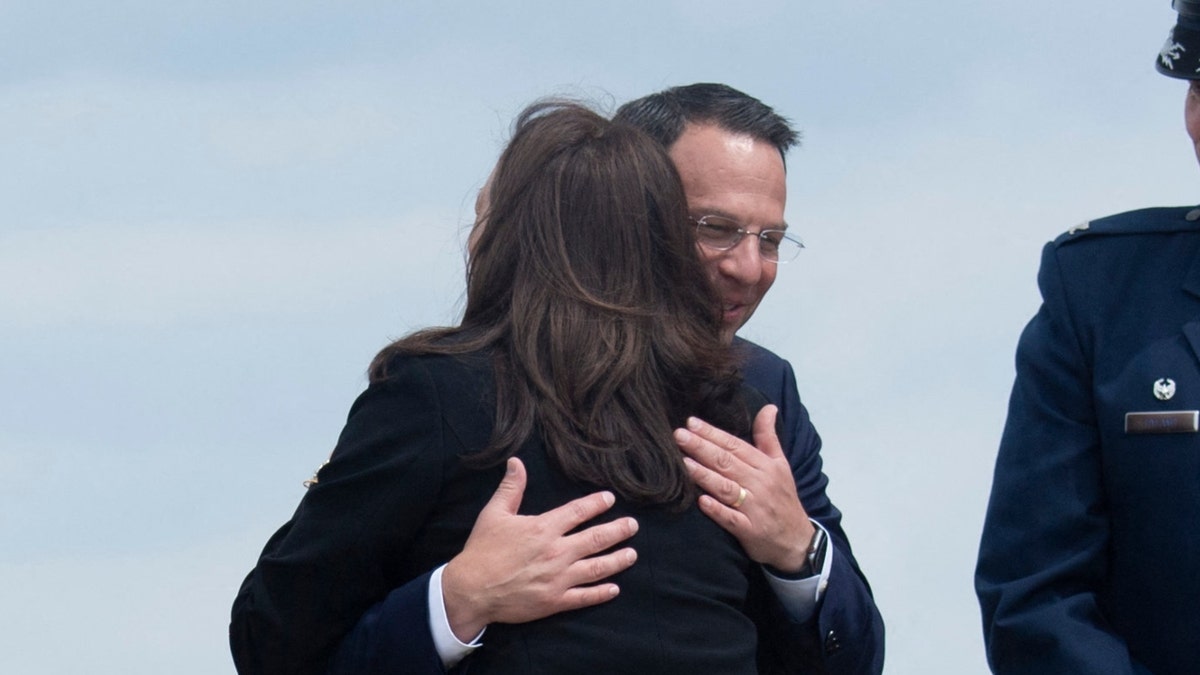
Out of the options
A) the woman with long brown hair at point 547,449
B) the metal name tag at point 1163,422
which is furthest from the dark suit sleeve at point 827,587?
the metal name tag at point 1163,422

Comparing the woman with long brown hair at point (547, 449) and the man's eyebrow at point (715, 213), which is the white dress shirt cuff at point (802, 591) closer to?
the woman with long brown hair at point (547, 449)

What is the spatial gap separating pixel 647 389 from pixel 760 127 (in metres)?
1.93

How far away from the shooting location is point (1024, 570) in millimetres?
3625

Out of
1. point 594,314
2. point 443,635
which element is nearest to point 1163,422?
point 594,314

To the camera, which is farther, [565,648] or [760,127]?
[760,127]

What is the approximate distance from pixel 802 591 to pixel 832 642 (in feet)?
0.54

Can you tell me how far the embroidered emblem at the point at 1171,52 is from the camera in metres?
3.65

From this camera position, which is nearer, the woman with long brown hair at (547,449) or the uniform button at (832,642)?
the woman with long brown hair at (547,449)

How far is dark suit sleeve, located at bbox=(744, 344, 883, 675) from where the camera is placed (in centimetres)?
400

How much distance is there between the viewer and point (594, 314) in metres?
3.61

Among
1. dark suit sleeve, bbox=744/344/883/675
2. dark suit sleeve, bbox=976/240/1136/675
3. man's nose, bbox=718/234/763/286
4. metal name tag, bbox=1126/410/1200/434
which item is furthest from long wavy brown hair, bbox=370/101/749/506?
man's nose, bbox=718/234/763/286

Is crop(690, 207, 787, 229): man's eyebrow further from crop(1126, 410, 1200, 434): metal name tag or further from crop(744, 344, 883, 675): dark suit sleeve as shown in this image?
Answer: crop(1126, 410, 1200, 434): metal name tag

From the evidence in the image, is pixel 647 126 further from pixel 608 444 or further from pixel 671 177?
pixel 608 444

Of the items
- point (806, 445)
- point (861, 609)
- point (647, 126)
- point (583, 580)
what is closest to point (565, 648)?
point (583, 580)
